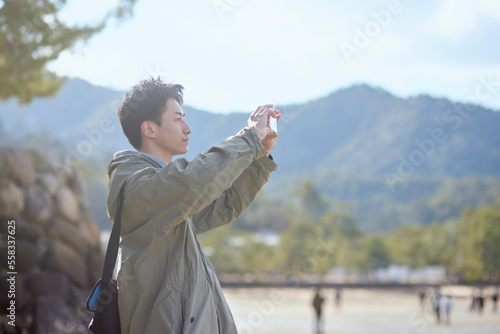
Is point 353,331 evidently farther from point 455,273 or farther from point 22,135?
point 22,135

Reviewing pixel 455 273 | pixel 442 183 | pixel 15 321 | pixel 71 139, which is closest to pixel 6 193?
pixel 15 321

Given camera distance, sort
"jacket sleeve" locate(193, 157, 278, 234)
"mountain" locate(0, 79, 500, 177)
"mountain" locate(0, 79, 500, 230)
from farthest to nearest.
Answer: "mountain" locate(0, 79, 500, 177) → "mountain" locate(0, 79, 500, 230) → "jacket sleeve" locate(193, 157, 278, 234)

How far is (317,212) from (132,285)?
77.7m

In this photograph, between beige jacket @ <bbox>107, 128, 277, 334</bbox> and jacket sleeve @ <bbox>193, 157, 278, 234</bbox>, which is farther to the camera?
jacket sleeve @ <bbox>193, 157, 278, 234</bbox>

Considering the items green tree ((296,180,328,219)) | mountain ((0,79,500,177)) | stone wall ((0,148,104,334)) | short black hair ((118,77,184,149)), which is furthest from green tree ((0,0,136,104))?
mountain ((0,79,500,177))

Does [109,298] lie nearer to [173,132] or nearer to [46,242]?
[173,132]

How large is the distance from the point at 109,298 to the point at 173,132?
A: 1.40 feet

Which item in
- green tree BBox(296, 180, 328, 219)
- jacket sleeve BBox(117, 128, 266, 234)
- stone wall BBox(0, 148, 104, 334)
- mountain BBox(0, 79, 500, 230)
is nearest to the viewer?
jacket sleeve BBox(117, 128, 266, 234)

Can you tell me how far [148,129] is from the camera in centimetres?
160

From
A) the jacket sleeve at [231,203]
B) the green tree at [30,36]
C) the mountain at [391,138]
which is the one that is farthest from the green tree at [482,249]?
the mountain at [391,138]

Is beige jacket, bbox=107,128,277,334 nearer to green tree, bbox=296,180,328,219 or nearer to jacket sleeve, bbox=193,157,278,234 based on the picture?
jacket sleeve, bbox=193,157,278,234

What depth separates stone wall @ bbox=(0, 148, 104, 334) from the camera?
6573 mm

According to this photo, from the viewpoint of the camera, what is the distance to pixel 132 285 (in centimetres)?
143

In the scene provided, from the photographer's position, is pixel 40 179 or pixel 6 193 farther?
pixel 40 179
